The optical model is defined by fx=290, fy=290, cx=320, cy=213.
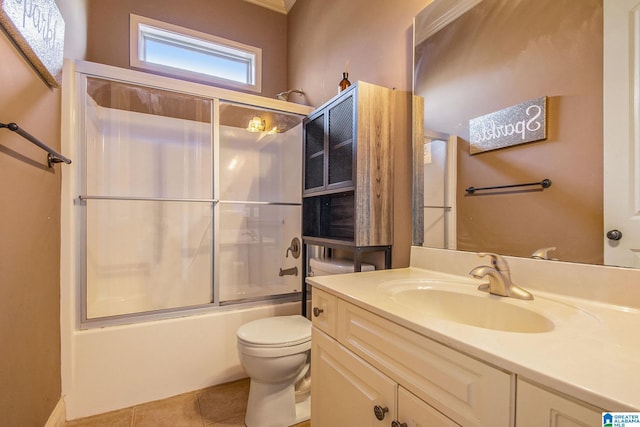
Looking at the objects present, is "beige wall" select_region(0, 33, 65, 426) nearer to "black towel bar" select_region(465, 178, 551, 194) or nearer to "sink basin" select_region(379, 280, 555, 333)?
"sink basin" select_region(379, 280, 555, 333)

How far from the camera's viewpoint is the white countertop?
419mm

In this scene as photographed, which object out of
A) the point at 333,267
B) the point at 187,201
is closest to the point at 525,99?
the point at 333,267

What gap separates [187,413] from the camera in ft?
5.26

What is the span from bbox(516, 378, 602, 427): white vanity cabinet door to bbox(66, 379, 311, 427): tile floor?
4.40 ft

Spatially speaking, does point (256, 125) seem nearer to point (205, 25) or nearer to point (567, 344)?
point (205, 25)

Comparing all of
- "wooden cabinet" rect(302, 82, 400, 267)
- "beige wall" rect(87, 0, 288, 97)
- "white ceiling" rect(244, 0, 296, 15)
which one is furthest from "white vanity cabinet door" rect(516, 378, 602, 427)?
"white ceiling" rect(244, 0, 296, 15)

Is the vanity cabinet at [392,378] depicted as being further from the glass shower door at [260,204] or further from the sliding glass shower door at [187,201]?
the glass shower door at [260,204]

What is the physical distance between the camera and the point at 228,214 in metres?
2.49

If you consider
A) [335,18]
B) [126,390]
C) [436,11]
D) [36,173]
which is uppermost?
[335,18]

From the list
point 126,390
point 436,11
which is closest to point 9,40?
point 436,11

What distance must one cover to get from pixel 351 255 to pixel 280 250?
0.98m

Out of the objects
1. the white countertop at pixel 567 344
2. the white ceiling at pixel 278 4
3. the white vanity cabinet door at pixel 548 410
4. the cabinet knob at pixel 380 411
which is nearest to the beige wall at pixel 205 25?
the white ceiling at pixel 278 4

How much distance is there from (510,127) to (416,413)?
0.97 meters

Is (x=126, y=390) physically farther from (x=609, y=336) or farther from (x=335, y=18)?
(x=335, y=18)
